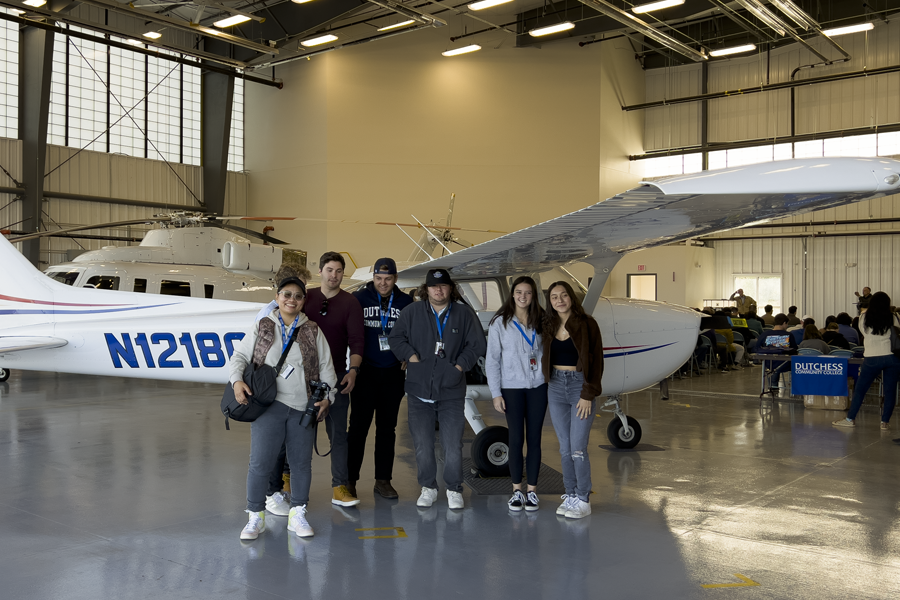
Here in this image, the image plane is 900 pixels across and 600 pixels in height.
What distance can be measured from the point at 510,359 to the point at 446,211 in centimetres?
1617

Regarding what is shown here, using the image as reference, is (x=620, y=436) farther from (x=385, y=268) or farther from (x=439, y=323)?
(x=385, y=268)


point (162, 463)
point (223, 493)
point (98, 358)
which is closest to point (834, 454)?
point (223, 493)

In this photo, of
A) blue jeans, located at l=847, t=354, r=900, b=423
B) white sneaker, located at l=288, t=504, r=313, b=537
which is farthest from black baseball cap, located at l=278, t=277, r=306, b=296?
blue jeans, located at l=847, t=354, r=900, b=423

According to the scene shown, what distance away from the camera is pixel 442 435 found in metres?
4.60

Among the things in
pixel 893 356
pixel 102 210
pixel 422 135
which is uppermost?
pixel 422 135

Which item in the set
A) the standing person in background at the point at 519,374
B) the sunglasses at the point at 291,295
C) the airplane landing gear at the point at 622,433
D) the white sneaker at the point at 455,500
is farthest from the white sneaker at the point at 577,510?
the airplane landing gear at the point at 622,433

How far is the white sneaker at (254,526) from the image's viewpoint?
13.1 ft

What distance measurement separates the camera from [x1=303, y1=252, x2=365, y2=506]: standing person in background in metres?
4.48

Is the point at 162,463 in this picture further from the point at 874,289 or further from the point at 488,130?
the point at 874,289

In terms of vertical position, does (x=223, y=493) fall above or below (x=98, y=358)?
below

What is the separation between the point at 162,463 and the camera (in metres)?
5.94

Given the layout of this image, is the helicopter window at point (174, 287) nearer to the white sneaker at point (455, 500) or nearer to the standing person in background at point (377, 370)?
the standing person in background at point (377, 370)

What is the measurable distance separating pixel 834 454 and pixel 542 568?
3977 mm

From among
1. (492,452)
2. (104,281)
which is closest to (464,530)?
(492,452)
